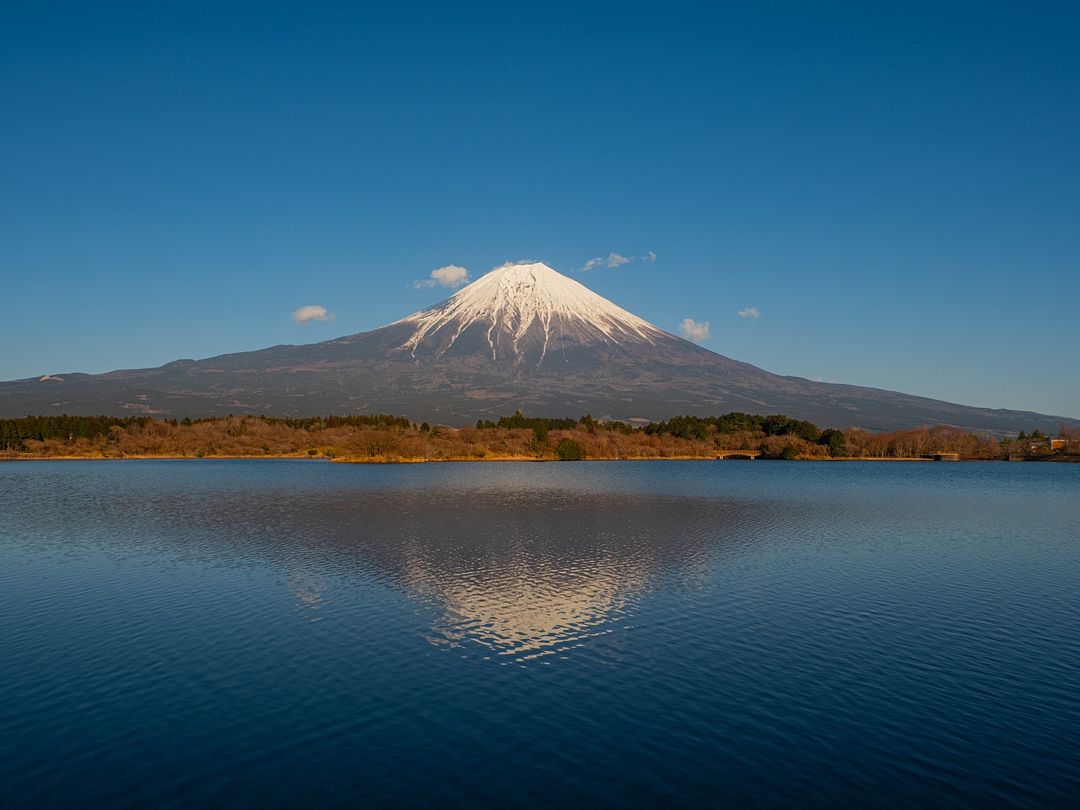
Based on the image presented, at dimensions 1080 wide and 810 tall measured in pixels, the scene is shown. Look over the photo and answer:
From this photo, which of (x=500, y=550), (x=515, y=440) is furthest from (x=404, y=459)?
(x=500, y=550)

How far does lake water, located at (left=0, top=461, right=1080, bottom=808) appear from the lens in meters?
12.7

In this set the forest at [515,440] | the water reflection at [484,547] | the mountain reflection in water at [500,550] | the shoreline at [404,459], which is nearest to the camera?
the mountain reflection in water at [500,550]

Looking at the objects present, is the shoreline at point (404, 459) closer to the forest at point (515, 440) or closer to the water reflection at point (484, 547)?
the forest at point (515, 440)

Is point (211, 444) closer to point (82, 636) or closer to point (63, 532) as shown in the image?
point (63, 532)

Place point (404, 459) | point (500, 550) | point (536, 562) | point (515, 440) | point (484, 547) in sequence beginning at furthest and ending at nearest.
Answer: point (515, 440)
point (404, 459)
point (484, 547)
point (500, 550)
point (536, 562)

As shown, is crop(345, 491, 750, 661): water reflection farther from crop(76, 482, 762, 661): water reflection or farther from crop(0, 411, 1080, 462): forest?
crop(0, 411, 1080, 462): forest

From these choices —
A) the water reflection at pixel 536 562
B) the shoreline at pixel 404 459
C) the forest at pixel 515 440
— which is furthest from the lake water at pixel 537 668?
the forest at pixel 515 440

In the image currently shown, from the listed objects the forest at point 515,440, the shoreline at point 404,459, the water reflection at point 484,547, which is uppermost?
the forest at point 515,440

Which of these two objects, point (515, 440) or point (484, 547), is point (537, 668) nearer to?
point (484, 547)

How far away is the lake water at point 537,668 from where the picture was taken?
12.7 metres

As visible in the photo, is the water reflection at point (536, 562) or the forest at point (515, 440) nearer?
the water reflection at point (536, 562)

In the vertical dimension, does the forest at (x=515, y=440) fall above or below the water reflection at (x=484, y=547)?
above

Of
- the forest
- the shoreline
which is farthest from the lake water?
the forest

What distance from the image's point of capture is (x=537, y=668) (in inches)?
728
